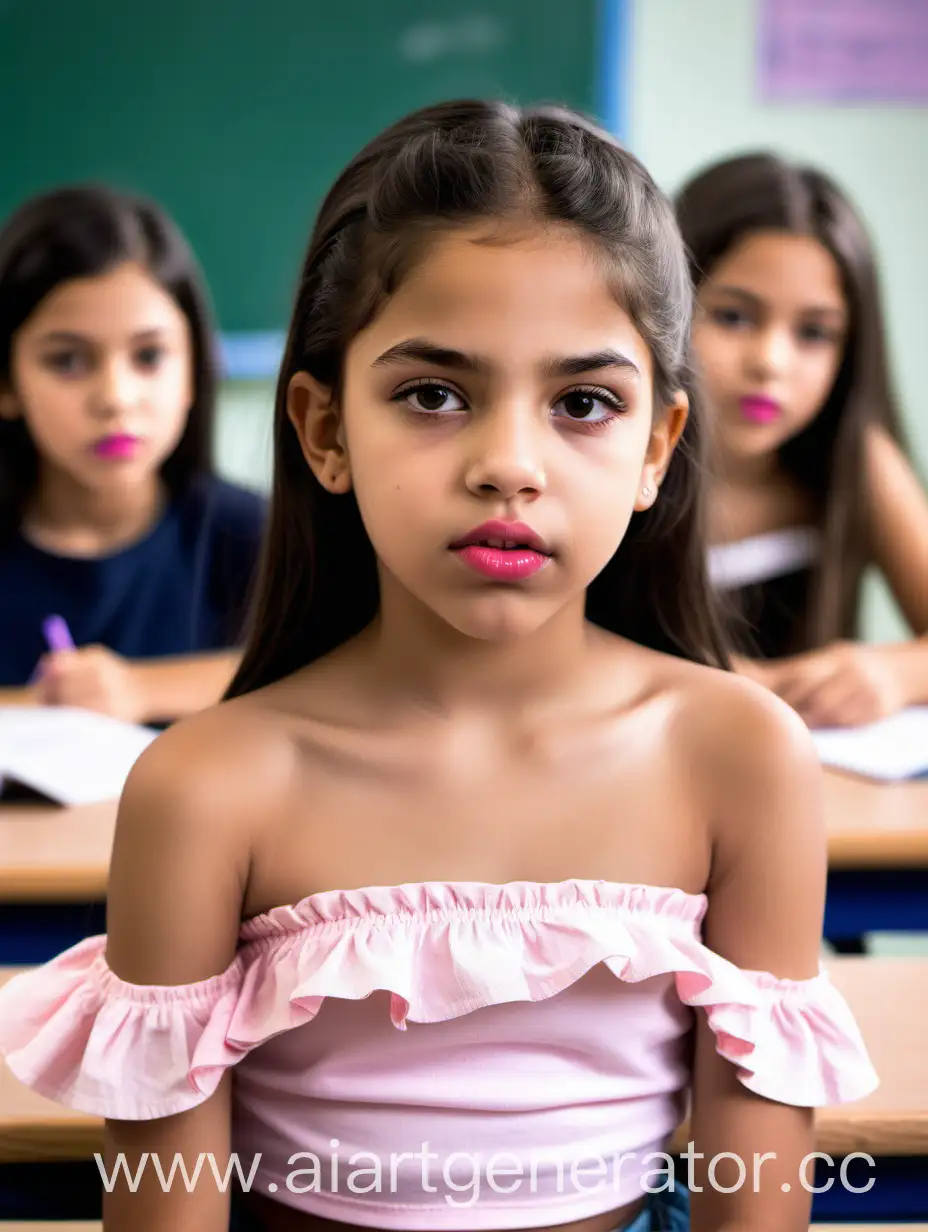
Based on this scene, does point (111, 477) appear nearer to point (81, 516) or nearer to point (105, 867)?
point (81, 516)

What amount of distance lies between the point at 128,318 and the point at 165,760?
3.83 feet

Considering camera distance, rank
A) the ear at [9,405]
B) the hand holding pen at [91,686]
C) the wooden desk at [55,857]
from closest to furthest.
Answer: the wooden desk at [55,857]
the hand holding pen at [91,686]
the ear at [9,405]

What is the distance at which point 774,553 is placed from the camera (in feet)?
6.27

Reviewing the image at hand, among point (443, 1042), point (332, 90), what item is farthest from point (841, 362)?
point (332, 90)

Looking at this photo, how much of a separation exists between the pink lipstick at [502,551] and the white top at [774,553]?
116cm

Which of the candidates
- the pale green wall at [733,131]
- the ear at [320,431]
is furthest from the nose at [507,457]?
the pale green wall at [733,131]

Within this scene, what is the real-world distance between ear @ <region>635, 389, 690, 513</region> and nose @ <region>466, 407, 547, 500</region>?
129 millimetres

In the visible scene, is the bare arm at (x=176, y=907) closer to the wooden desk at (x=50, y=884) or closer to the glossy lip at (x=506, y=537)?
the glossy lip at (x=506, y=537)

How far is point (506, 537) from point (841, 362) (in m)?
1.24

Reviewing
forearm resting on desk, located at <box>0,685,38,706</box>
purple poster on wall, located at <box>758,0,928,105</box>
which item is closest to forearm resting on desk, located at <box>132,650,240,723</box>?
forearm resting on desk, located at <box>0,685,38,706</box>

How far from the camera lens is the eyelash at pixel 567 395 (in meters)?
0.75

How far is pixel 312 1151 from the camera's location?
82cm

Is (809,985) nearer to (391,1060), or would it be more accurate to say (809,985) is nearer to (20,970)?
(391,1060)

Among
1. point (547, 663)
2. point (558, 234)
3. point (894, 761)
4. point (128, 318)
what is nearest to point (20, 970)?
point (547, 663)
